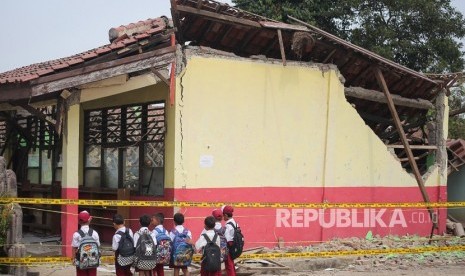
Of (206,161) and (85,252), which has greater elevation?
(206,161)

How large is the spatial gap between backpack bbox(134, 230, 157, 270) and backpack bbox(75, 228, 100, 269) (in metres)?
0.53

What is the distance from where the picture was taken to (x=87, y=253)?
7477 mm

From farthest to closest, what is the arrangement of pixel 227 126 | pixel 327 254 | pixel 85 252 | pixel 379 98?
pixel 379 98, pixel 227 126, pixel 327 254, pixel 85 252

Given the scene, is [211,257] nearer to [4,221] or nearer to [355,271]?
[4,221]

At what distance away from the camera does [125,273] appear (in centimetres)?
791

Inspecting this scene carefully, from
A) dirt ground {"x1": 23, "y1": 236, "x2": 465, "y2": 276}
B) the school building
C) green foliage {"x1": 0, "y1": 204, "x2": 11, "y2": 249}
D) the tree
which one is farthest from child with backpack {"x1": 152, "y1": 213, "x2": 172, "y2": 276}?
the tree

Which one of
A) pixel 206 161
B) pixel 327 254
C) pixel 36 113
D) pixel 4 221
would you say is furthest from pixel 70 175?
pixel 327 254

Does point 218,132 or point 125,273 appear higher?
point 218,132

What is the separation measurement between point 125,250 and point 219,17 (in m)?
4.95

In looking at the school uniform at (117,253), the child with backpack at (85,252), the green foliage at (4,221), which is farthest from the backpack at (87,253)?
the green foliage at (4,221)

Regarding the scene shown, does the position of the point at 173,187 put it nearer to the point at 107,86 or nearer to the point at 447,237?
the point at 107,86

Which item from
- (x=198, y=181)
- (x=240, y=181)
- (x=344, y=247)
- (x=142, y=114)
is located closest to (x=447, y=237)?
(x=344, y=247)

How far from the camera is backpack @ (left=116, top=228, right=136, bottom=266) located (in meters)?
7.71

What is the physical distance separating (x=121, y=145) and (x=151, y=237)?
16.0 feet
